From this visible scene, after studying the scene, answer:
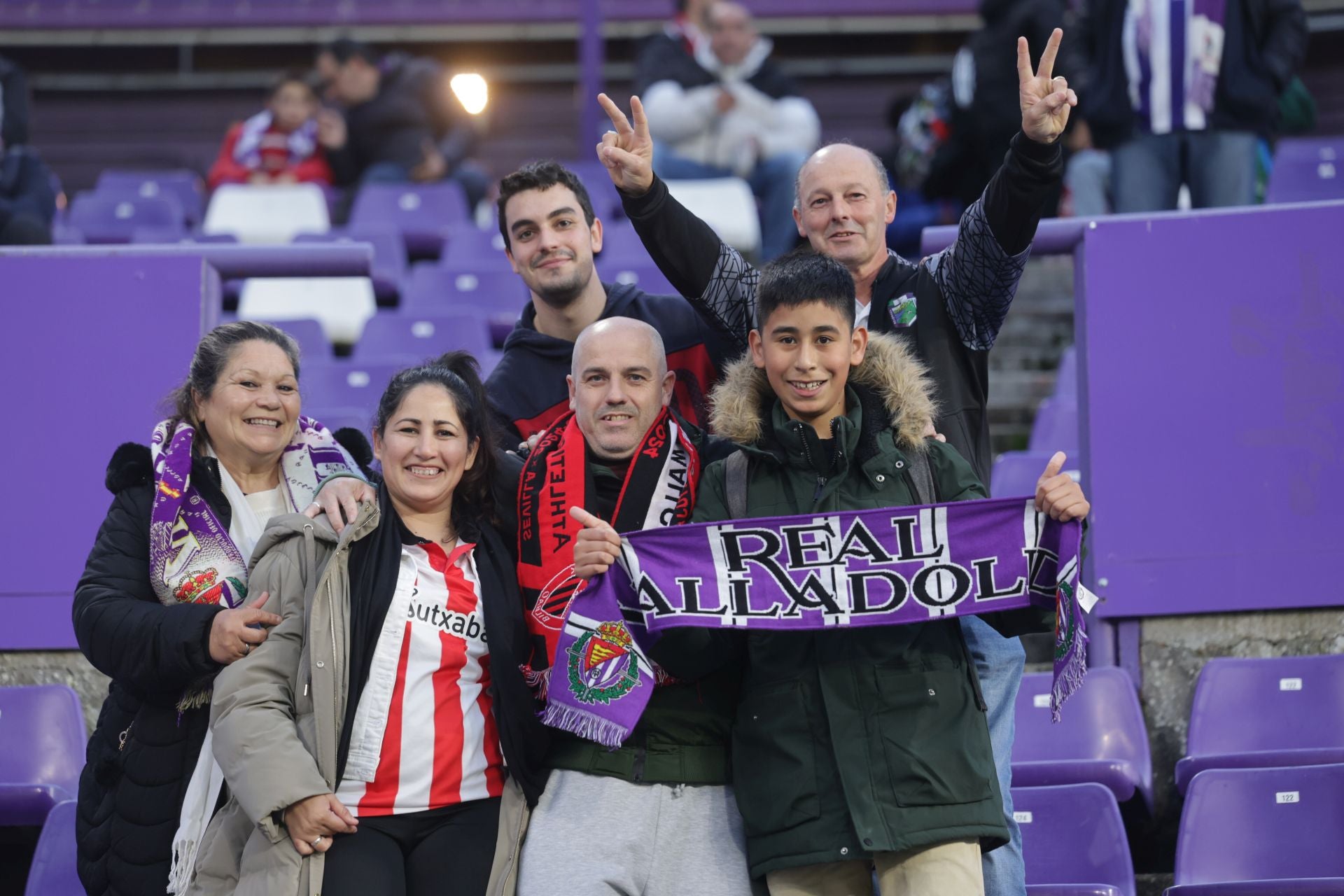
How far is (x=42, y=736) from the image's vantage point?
4.39m

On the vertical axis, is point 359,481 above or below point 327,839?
above

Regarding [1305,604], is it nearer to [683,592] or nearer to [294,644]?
[683,592]

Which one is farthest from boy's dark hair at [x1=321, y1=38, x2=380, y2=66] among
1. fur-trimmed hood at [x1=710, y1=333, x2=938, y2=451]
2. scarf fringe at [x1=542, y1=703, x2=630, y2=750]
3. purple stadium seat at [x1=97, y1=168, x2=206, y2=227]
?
scarf fringe at [x1=542, y1=703, x2=630, y2=750]

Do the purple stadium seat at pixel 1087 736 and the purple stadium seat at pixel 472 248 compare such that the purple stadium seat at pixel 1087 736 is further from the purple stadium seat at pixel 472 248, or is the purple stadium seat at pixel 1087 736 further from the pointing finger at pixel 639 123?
the purple stadium seat at pixel 472 248

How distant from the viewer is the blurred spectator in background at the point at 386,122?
9805 millimetres

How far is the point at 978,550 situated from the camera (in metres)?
3.16

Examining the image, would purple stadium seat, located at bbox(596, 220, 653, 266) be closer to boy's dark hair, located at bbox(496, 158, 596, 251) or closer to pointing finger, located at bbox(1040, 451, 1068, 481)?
boy's dark hair, located at bbox(496, 158, 596, 251)

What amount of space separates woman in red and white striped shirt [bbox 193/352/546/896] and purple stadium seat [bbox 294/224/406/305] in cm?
463

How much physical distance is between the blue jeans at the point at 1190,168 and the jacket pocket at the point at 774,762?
4064 mm

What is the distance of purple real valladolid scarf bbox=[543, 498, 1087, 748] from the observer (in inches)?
124

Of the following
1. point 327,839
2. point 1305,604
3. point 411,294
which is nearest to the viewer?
point 327,839

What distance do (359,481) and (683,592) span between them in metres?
0.79

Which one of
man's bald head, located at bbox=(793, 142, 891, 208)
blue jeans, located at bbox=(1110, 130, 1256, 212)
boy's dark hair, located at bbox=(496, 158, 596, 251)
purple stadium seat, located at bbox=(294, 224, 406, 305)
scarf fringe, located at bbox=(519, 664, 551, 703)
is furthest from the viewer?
purple stadium seat, located at bbox=(294, 224, 406, 305)

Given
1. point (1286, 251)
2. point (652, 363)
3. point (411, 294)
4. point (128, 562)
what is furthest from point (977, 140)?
point (128, 562)
